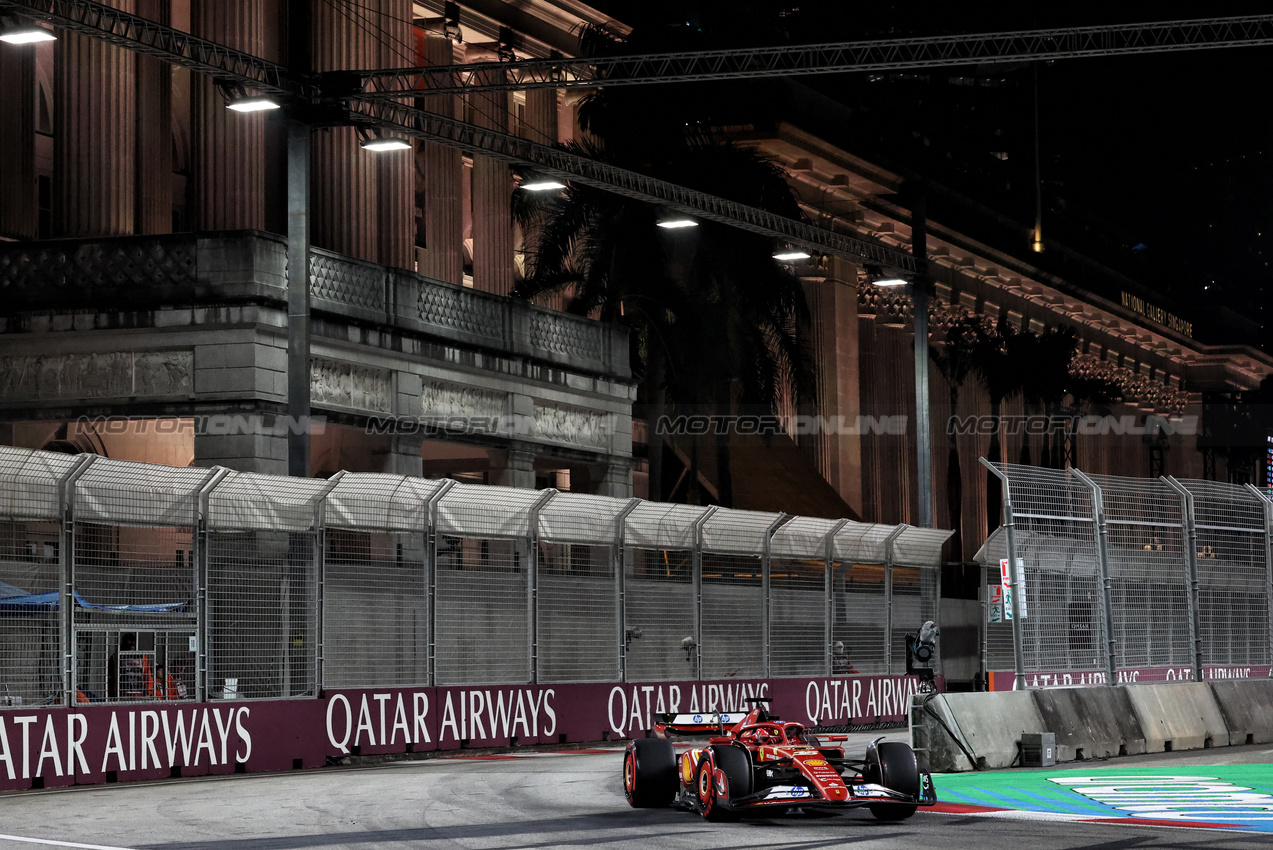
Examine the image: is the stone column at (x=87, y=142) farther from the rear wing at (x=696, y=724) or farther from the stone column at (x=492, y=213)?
the rear wing at (x=696, y=724)

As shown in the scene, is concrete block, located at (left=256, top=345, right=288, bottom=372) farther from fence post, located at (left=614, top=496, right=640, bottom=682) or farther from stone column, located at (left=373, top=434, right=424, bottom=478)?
fence post, located at (left=614, top=496, right=640, bottom=682)

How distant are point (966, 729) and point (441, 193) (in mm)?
34904

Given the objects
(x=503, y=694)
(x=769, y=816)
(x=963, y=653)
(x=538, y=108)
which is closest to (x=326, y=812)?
(x=769, y=816)

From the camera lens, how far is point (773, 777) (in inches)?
519

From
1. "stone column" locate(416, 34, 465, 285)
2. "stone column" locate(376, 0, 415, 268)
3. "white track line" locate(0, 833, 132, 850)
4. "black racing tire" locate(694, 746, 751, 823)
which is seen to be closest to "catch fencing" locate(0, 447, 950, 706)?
"white track line" locate(0, 833, 132, 850)

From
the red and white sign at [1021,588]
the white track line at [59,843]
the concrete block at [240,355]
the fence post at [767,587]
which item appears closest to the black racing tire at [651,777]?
the white track line at [59,843]

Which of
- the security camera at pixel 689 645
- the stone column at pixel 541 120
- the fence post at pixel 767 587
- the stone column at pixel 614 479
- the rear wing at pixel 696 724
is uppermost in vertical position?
the stone column at pixel 541 120

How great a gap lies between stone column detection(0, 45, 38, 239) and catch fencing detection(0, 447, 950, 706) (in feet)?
59.5

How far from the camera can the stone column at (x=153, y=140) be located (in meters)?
39.4

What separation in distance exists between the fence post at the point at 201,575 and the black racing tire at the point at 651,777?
5508mm

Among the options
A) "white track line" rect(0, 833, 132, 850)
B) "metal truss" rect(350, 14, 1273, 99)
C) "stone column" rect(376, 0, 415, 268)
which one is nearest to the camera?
"white track line" rect(0, 833, 132, 850)

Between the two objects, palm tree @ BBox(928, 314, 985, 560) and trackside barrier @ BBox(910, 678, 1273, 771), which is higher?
palm tree @ BBox(928, 314, 985, 560)

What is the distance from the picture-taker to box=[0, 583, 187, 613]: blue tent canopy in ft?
53.7

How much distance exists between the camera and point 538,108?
179ft
